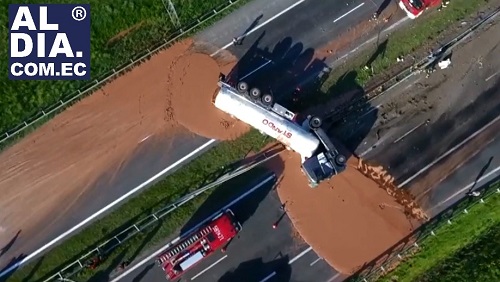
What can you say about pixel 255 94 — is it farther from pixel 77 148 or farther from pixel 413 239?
pixel 413 239

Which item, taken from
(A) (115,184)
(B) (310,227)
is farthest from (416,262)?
(A) (115,184)

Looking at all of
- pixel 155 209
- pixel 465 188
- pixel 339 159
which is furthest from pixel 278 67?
pixel 465 188

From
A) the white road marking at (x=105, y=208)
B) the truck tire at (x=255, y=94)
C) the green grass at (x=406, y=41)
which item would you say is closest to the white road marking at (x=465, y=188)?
the green grass at (x=406, y=41)

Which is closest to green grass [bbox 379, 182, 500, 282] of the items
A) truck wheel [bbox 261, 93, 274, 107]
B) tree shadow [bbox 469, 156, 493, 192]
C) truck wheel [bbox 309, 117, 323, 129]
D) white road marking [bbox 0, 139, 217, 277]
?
tree shadow [bbox 469, 156, 493, 192]

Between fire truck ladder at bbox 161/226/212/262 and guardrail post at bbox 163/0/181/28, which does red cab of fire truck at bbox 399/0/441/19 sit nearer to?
guardrail post at bbox 163/0/181/28

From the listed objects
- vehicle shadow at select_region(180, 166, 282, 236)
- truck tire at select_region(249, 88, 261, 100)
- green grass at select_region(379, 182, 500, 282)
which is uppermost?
truck tire at select_region(249, 88, 261, 100)

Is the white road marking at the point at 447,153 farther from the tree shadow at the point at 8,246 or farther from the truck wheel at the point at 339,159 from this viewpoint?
the tree shadow at the point at 8,246
